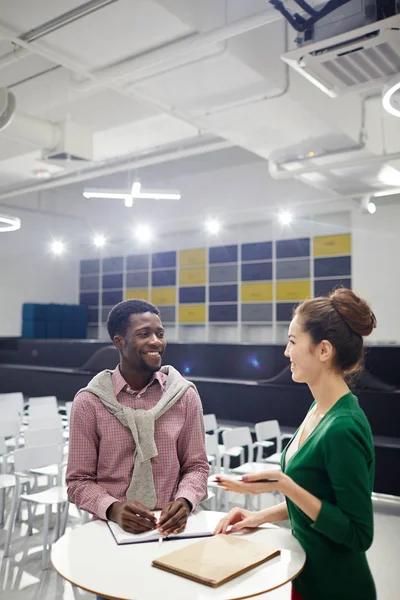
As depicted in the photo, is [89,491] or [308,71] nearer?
[89,491]

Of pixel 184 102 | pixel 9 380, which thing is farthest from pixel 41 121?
pixel 9 380

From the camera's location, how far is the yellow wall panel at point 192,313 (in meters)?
10.7

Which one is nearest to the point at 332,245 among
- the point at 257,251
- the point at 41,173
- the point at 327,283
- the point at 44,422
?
the point at 327,283

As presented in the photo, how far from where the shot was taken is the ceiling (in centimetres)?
391

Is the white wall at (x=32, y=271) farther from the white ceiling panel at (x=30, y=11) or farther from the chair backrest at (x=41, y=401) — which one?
the white ceiling panel at (x=30, y=11)

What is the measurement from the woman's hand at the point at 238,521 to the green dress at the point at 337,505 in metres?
0.13

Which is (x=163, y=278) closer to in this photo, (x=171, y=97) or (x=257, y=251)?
(x=257, y=251)

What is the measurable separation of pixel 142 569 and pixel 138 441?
1.35 feet

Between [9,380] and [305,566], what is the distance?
8.97 meters

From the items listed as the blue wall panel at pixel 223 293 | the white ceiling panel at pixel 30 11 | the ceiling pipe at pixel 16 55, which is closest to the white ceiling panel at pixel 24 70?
the ceiling pipe at pixel 16 55

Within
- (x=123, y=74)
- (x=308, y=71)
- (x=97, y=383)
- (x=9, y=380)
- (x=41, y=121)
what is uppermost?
(x=41, y=121)

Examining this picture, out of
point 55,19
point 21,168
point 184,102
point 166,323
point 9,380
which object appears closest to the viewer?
point 55,19

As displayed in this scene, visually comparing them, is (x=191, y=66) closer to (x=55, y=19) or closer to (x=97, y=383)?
(x=55, y=19)

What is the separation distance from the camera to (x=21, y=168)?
7879 millimetres
